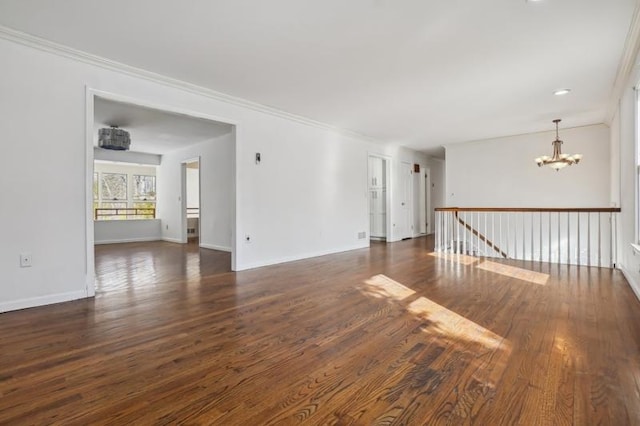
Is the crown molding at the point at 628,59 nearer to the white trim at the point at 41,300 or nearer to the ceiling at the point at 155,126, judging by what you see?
the ceiling at the point at 155,126

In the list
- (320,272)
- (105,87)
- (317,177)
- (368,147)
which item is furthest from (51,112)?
(368,147)

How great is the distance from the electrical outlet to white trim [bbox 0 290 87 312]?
12.2 inches

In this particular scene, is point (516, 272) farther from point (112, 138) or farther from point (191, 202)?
point (191, 202)

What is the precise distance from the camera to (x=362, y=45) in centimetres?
312

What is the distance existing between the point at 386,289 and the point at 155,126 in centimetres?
513

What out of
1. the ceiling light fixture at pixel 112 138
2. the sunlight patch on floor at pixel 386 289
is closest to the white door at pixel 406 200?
the sunlight patch on floor at pixel 386 289

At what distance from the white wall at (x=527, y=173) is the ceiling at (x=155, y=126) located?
5639 mm

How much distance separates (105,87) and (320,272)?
333cm

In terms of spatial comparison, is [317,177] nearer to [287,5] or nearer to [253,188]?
[253,188]

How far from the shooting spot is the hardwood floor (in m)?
1.47

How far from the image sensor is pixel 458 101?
483cm

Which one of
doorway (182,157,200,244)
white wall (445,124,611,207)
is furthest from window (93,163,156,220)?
white wall (445,124,611,207)

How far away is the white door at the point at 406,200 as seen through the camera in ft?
28.1

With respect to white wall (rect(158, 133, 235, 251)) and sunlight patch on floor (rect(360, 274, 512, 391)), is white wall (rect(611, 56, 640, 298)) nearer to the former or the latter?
sunlight patch on floor (rect(360, 274, 512, 391))
